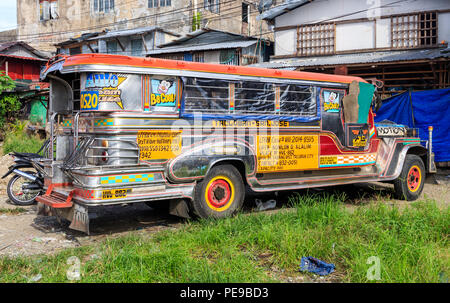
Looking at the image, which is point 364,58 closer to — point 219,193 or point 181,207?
point 219,193

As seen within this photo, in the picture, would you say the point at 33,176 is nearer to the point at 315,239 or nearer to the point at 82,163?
the point at 82,163

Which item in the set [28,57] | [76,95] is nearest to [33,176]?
[76,95]

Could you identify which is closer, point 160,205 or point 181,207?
point 181,207

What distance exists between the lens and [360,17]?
17.0 metres

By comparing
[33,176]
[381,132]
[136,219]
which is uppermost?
[381,132]

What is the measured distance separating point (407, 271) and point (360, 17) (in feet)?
49.0

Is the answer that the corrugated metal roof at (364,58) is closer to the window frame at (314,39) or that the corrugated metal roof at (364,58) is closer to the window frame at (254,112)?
the window frame at (314,39)

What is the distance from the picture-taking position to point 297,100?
7641 mm

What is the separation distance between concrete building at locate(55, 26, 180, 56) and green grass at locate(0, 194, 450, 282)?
2137 cm

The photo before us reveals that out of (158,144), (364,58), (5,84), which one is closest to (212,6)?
(364,58)

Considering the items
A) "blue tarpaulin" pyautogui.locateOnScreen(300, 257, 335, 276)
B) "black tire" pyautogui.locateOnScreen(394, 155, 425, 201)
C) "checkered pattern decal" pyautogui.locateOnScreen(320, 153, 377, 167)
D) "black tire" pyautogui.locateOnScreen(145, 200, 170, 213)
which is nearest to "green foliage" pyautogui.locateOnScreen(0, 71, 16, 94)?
"black tire" pyautogui.locateOnScreen(145, 200, 170, 213)

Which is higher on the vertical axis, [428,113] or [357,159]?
[428,113]

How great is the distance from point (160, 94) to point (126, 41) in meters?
22.4

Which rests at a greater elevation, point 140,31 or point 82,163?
point 140,31
